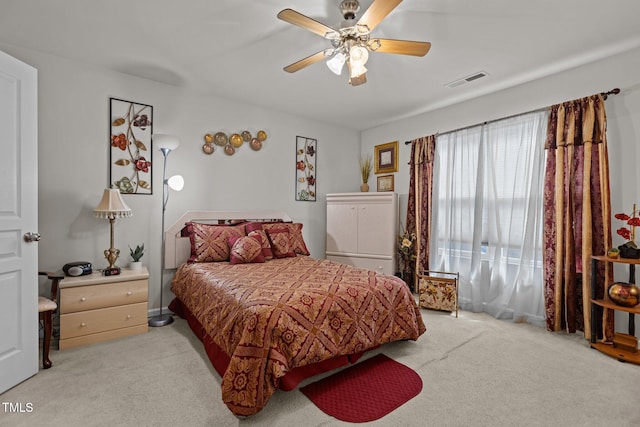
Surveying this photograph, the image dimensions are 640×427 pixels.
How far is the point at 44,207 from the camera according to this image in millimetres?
2828

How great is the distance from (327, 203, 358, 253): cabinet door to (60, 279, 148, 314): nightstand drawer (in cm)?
266

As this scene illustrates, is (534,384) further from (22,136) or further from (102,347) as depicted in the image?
(22,136)

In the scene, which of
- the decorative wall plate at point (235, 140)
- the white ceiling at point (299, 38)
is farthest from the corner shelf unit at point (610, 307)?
the decorative wall plate at point (235, 140)

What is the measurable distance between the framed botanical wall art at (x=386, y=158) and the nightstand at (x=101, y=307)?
12.1ft

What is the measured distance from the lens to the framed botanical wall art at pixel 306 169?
4637 mm

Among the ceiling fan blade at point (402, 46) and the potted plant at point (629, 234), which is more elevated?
the ceiling fan blade at point (402, 46)

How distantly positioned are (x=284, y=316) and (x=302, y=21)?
6.07ft

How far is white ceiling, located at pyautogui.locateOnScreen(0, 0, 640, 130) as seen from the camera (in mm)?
2162

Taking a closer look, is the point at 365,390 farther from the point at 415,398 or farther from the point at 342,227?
the point at 342,227

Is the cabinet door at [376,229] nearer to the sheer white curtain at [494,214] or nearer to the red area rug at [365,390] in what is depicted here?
the sheer white curtain at [494,214]

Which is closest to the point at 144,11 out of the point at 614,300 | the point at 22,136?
the point at 22,136

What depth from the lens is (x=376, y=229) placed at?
4359 millimetres

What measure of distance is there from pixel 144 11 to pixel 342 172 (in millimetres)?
3517

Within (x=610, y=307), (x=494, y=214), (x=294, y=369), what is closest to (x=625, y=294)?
(x=610, y=307)
